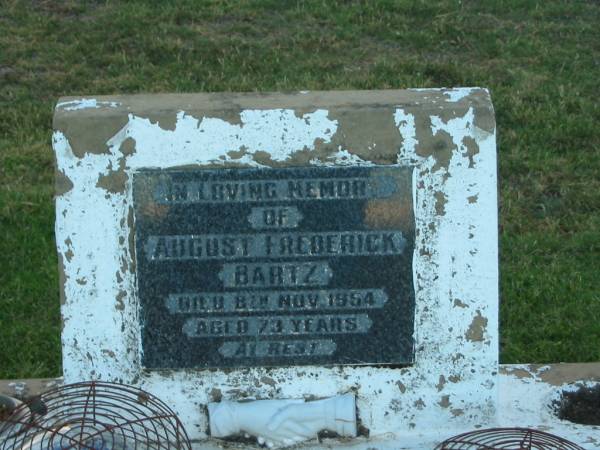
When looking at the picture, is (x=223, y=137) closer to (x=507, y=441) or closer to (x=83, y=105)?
(x=83, y=105)

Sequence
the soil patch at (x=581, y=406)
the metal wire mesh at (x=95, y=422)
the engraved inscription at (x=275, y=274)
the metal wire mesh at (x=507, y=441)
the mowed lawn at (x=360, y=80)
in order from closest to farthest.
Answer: the metal wire mesh at (x=95, y=422) < the metal wire mesh at (x=507, y=441) < the engraved inscription at (x=275, y=274) < the soil patch at (x=581, y=406) < the mowed lawn at (x=360, y=80)

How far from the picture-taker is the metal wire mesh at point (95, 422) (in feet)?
9.27

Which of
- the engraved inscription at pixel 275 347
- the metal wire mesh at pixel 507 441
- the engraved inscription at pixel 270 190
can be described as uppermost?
the engraved inscription at pixel 270 190

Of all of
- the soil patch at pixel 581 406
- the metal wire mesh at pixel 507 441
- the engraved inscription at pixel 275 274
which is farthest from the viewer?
the soil patch at pixel 581 406

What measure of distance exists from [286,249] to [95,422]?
2.17 ft

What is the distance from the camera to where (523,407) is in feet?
10.8

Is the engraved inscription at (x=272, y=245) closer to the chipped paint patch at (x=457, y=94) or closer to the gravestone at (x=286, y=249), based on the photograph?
the gravestone at (x=286, y=249)

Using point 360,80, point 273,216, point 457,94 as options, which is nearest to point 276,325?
point 273,216

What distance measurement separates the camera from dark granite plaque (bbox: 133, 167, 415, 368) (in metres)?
2.97

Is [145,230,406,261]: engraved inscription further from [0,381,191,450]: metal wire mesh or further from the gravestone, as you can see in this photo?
[0,381,191,450]: metal wire mesh

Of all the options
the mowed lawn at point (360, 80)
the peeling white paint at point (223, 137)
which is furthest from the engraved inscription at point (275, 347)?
the mowed lawn at point (360, 80)

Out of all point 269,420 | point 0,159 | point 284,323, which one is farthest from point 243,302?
point 0,159

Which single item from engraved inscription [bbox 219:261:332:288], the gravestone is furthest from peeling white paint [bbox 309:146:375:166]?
engraved inscription [bbox 219:261:332:288]

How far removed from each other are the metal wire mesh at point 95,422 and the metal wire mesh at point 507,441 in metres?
0.72
